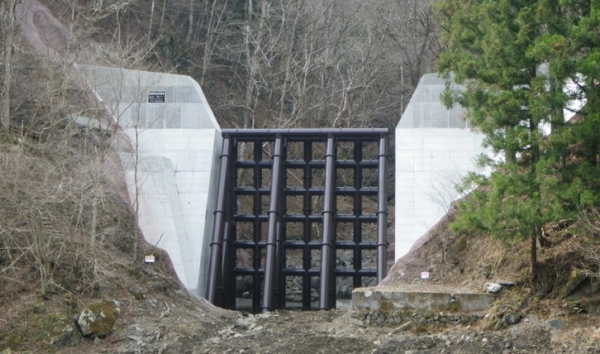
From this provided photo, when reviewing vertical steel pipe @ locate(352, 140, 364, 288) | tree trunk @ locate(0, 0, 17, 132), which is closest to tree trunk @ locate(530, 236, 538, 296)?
vertical steel pipe @ locate(352, 140, 364, 288)

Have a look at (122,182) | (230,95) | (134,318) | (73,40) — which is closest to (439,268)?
(134,318)

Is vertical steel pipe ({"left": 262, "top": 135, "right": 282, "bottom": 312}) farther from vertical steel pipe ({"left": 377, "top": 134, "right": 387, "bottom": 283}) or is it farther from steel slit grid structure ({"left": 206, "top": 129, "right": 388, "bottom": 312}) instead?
vertical steel pipe ({"left": 377, "top": 134, "right": 387, "bottom": 283})

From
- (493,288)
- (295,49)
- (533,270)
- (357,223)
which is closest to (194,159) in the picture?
(357,223)

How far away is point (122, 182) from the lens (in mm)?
22094

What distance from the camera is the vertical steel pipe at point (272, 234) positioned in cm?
2278

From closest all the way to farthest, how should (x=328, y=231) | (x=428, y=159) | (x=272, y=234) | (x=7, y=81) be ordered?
(x=7, y=81)
(x=428, y=159)
(x=328, y=231)
(x=272, y=234)

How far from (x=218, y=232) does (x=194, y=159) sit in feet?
6.88

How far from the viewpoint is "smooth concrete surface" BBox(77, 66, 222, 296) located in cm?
2275

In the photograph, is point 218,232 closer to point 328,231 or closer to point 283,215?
point 283,215

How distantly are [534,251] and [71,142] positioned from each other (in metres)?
11.3

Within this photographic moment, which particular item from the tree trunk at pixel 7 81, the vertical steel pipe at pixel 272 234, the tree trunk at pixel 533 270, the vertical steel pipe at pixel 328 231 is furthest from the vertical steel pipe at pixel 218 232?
the tree trunk at pixel 533 270

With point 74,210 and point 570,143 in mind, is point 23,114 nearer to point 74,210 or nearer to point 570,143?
point 74,210

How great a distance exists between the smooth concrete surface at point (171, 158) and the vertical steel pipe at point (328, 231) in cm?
297

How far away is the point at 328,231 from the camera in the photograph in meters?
23.2
